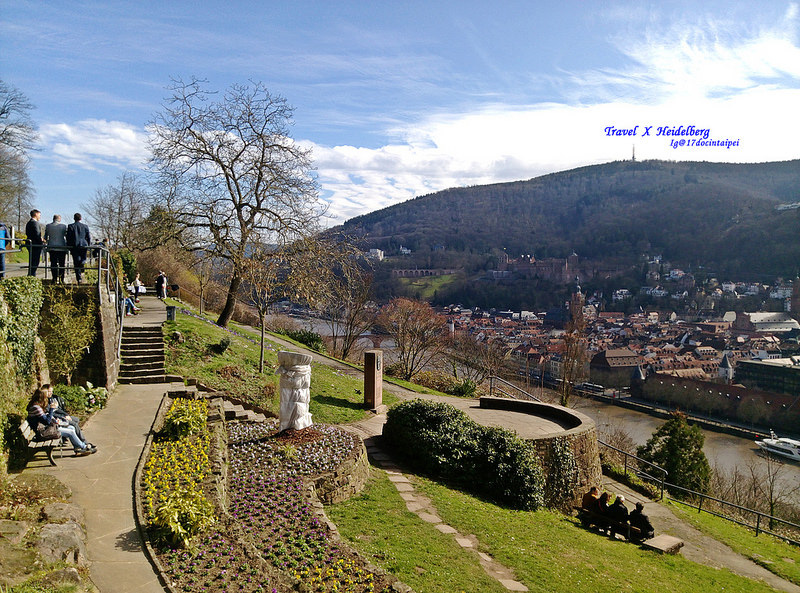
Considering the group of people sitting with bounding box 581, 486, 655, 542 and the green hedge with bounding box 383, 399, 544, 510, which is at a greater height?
the green hedge with bounding box 383, 399, 544, 510

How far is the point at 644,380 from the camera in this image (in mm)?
50719

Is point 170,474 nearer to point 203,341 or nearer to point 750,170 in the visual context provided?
point 203,341

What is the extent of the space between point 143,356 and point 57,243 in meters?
3.60

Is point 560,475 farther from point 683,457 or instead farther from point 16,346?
point 16,346

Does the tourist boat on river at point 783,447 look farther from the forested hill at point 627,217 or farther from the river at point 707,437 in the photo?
the forested hill at point 627,217

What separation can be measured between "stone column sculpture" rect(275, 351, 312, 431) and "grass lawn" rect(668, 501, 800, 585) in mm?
10831

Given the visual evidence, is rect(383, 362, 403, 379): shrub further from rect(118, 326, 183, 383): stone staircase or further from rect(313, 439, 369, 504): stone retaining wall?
rect(313, 439, 369, 504): stone retaining wall

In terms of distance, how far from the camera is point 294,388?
996cm

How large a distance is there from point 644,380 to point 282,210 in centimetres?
4340

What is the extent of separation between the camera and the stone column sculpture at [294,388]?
32.5 feet

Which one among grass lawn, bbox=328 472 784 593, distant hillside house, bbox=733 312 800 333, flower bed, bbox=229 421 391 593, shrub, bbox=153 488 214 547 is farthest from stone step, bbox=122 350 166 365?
distant hillside house, bbox=733 312 800 333

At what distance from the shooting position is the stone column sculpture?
991cm

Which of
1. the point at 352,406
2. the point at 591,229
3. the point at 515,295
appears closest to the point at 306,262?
the point at 352,406

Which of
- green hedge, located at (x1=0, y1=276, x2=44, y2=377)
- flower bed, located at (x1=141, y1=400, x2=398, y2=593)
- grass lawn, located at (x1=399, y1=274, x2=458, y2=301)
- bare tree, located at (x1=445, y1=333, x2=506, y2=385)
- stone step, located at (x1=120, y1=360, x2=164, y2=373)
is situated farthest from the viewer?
grass lawn, located at (x1=399, y1=274, x2=458, y2=301)
